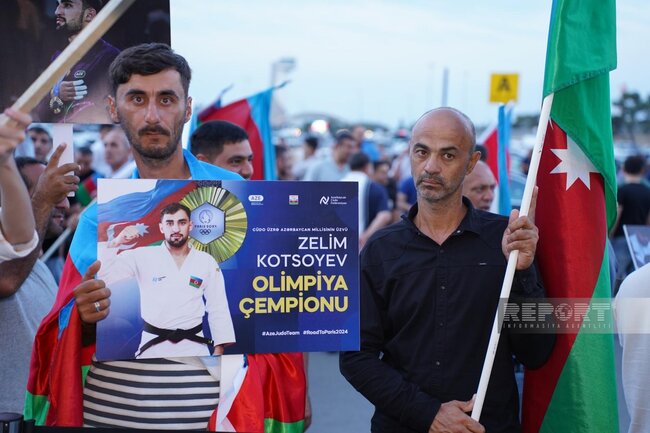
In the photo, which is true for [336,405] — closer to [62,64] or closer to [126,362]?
[126,362]

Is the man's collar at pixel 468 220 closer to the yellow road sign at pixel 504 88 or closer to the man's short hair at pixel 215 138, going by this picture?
the man's short hair at pixel 215 138

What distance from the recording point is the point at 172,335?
2857 mm

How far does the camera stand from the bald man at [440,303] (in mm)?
3104

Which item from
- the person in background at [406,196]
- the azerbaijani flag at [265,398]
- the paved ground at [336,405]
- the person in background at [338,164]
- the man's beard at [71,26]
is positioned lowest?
the paved ground at [336,405]

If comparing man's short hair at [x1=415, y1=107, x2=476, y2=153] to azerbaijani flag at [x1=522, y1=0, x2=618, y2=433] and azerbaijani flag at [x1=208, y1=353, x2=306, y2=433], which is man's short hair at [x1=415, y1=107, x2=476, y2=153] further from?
azerbaijani flag at [x1=208, y1=353, x2=306, y2=433]

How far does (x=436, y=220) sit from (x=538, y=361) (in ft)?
2.21

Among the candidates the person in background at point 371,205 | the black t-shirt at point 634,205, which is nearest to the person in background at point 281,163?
the person in background at point 371,205

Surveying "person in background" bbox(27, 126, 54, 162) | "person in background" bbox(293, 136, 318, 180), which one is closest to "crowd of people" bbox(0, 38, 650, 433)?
"person in background" bbox(27, 126, 54, 162)

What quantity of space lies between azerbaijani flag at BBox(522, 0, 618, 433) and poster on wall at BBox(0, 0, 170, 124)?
152cm

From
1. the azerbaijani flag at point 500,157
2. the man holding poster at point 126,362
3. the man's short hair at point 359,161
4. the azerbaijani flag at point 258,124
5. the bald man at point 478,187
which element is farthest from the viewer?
the man's short hair at point 359,161

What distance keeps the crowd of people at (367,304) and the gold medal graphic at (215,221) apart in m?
0.24

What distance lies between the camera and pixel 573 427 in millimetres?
3273

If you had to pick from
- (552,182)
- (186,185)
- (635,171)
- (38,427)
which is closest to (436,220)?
(552,182)

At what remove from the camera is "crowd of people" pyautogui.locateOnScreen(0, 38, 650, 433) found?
2953 mm
